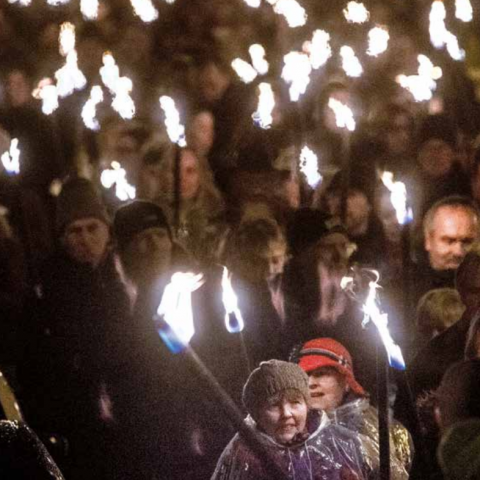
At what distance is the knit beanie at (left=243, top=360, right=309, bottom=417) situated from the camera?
4.58m

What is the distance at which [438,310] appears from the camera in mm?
5543

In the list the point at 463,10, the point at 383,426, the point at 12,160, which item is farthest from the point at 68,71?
the point at 383,426

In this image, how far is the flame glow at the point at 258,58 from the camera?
30.2 ft

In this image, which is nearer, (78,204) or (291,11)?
(78,204)

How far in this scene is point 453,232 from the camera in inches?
239

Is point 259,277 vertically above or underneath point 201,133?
underneath

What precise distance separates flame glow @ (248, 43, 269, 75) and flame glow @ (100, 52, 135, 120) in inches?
41.7

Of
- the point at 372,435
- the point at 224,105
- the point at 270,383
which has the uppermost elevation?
the point at 224,105

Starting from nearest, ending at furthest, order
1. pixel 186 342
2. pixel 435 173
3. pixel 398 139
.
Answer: pixel 186 342
pixel 435 173
pixel 398 139

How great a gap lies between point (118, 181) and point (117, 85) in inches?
71.4

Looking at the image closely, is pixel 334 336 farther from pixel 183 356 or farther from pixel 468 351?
pixel 183 356

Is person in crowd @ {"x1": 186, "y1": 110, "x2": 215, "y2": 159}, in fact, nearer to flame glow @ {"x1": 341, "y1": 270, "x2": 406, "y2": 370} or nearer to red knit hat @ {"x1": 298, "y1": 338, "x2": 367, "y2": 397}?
red knit hat @ {"x1": 298, "y1": 338, "x2": 367, "y2": 397}

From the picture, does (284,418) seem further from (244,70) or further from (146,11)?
(146,11)

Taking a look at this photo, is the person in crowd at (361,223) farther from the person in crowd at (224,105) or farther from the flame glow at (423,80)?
the flame glow at (423,80)
